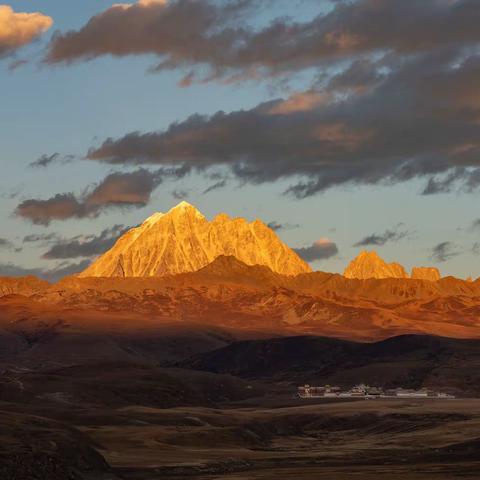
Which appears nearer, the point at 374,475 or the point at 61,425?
the point at 374,475

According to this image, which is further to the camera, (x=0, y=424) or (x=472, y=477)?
(x=0, y=424)

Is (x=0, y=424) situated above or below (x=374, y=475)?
above

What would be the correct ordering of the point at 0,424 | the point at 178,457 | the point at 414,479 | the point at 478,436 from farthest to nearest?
1. the point at 478,436
2. the point at 178,457
3. the point at 0,424
4. the point at 414,479

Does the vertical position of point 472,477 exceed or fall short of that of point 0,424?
it falls short

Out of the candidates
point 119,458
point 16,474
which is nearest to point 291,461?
point 119,458

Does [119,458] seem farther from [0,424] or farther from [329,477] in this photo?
[329,477]

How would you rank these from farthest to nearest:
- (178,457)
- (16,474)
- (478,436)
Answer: (478,436), (178,457), (16,474)

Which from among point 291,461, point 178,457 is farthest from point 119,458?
point 291,461

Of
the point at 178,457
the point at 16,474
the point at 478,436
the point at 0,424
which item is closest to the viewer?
the point at 16,474

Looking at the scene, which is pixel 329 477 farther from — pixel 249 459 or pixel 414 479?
pixel 249 459
